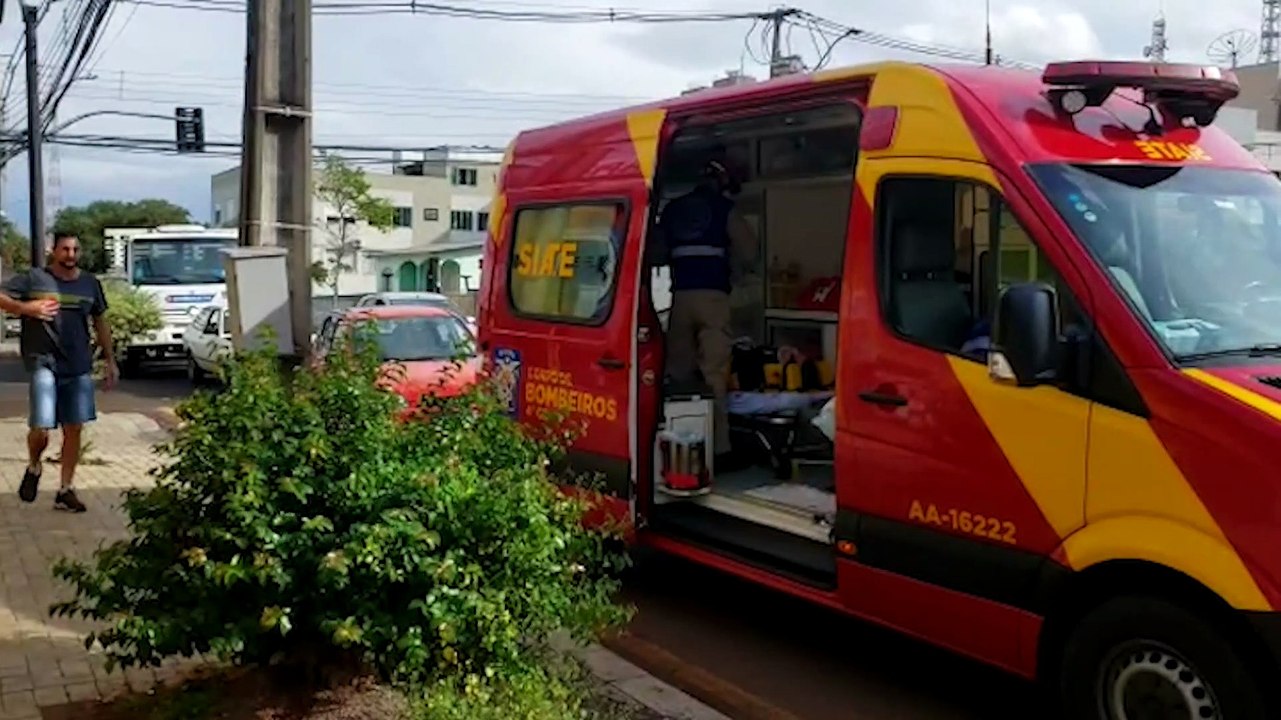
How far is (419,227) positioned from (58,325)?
60.9 metres

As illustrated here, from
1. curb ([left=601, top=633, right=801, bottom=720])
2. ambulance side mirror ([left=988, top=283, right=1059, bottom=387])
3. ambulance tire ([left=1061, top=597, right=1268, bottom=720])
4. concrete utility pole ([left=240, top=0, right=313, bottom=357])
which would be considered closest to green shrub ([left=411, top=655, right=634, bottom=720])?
curb ([left=601, top=633, right=801, bottom=720])

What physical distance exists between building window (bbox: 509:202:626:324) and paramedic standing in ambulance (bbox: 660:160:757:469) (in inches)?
19.0

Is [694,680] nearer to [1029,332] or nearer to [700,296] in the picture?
[1029,332]

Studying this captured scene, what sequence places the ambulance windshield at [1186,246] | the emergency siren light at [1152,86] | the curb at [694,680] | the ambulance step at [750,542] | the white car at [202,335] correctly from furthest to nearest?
the white car at [202,335] → the ambulance step at [750,542] → the curb at [694,680] → the emergency siren light at [1152,86] → the ambulance windshield at [1186,246]

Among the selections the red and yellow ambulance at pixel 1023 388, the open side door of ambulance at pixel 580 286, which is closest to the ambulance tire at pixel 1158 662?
the red and yellow ambulance at pixel 1023 388

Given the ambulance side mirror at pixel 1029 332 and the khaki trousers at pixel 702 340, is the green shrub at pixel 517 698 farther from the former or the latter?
the khaki trousers at pixel 702 340

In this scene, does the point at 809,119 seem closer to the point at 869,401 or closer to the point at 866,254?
the point at 866,254

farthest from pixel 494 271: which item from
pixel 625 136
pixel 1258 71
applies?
pixel 1258 71

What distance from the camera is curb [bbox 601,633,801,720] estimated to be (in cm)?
516

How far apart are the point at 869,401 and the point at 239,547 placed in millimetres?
2504

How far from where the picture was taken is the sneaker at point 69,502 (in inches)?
333

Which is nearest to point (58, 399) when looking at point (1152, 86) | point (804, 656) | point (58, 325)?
point (58, 325)

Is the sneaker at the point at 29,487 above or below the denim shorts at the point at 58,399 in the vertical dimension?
below

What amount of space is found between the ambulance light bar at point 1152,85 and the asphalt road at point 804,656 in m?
2.49
